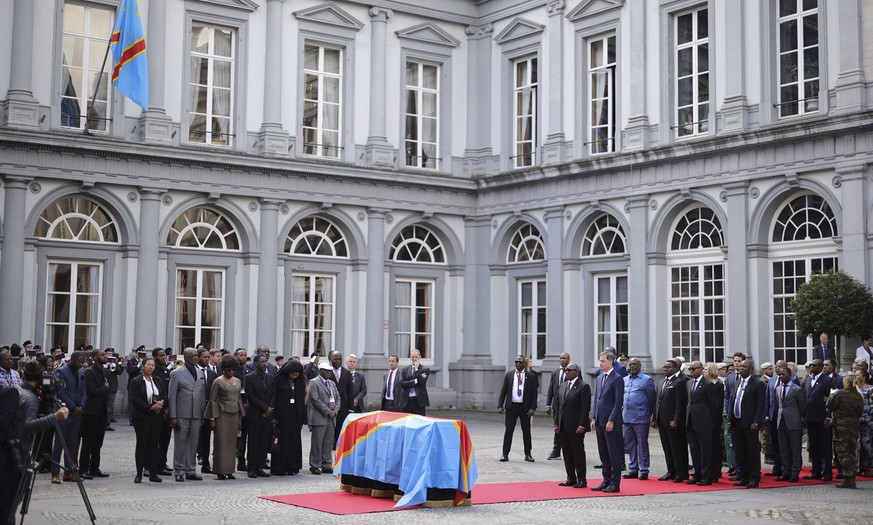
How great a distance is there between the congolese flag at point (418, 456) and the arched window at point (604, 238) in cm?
1479

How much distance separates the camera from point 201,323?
88.8 feet

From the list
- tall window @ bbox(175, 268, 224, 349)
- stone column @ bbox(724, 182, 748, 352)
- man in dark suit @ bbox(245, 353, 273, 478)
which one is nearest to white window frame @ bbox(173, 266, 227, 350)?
tall window @ bbox(175, 268, 224, 349)

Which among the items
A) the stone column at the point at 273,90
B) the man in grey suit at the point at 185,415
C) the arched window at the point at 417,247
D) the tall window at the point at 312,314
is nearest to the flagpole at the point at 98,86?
the stone column at the point at 273,90

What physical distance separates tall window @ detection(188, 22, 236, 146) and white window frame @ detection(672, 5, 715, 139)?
10433 mm

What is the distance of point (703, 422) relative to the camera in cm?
1510

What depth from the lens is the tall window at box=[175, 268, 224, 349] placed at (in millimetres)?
26828

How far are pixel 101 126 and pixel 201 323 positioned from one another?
5075 mm

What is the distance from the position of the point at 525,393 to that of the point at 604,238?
10.1m

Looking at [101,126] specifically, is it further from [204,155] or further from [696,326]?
[696,326]

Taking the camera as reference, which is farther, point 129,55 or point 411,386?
point 129,55

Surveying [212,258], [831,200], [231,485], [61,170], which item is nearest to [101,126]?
[61,170]

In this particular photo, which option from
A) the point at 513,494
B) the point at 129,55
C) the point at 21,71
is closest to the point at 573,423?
the point at 513,494

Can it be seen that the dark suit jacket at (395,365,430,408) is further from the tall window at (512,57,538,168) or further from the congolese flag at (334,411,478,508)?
the tall window at (512,57,538,168)

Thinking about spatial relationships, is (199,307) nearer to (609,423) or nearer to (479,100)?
(479,100)
